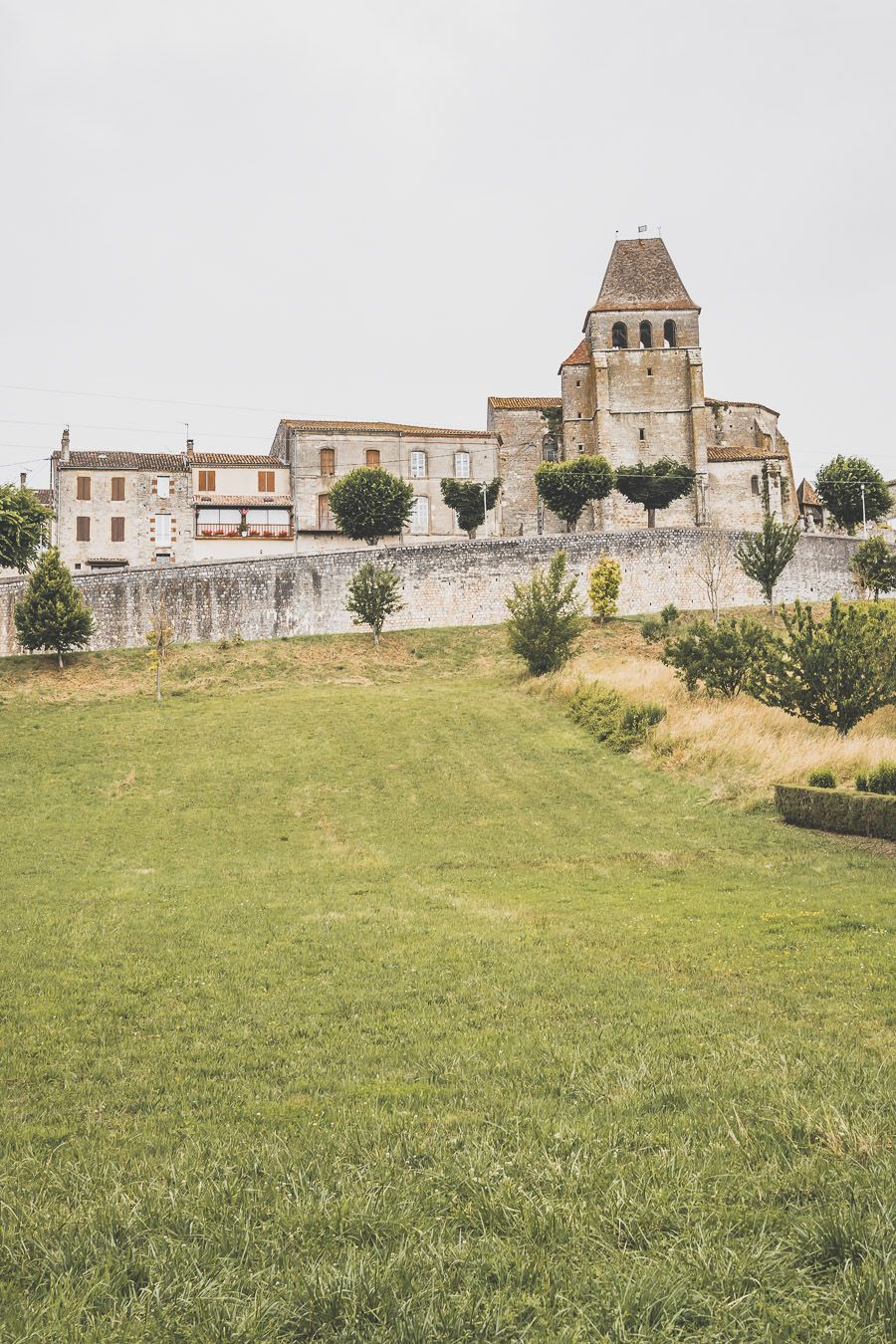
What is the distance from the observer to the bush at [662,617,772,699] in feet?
81.9

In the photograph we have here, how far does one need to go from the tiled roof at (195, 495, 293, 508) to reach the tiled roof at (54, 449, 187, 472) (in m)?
2.05

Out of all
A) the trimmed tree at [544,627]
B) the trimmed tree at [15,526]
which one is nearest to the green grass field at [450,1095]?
the trimmed tree at [15,526]

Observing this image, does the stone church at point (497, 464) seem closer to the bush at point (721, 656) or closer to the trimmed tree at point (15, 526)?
the trimmed tree at point (15, 526)

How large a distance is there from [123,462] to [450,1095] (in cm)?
5033

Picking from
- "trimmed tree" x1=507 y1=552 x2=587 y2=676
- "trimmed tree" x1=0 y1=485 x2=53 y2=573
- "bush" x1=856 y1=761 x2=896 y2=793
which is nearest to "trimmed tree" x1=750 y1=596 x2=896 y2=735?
"bush" x1=856 y1=761 x2=896 y2=793

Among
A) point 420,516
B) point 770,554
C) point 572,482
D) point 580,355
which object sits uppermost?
point 580,355

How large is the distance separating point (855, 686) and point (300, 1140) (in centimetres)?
1798

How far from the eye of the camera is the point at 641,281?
57250mm

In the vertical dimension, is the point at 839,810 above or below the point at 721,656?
below

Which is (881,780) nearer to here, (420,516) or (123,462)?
(420,516)

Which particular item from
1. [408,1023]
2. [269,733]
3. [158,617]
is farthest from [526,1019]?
[158,617]

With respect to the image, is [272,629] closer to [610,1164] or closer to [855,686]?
[855,686]

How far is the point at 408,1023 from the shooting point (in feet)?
20.7

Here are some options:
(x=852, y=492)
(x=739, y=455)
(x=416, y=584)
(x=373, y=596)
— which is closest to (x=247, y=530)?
(x=416, y=584)
